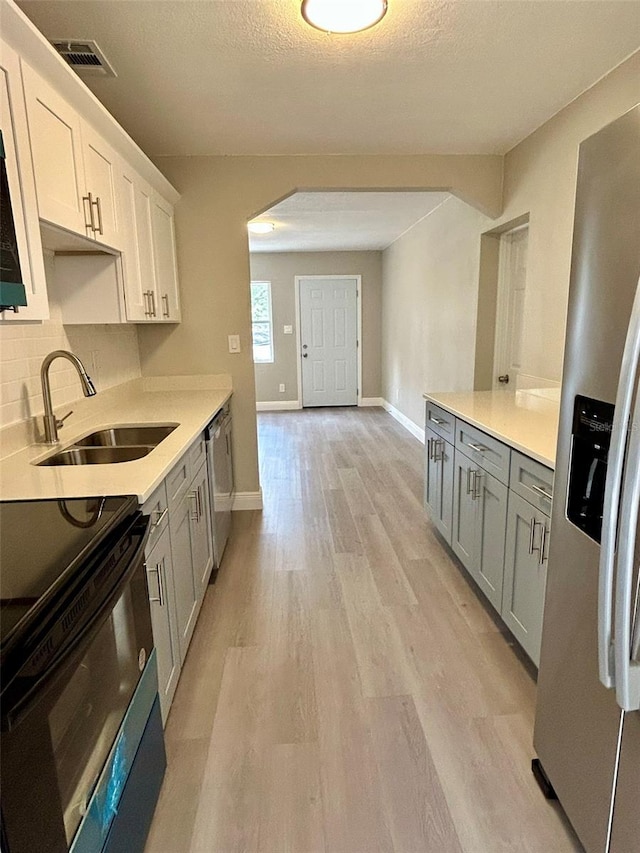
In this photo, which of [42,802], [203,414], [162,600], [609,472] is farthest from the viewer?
[203,414]

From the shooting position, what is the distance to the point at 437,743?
1.62 m

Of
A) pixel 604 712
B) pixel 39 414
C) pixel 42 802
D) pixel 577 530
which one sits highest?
pixel 39 414

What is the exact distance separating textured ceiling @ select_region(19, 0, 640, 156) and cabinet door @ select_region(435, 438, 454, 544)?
1803mm

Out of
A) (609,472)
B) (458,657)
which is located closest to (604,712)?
(609,472)

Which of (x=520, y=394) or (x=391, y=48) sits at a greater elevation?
(x=391, y=48)

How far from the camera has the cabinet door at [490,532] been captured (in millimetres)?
2084

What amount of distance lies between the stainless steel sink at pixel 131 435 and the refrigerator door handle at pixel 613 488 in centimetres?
185

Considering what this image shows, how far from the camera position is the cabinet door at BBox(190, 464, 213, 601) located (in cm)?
216

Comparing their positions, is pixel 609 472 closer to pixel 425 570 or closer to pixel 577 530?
pixel 577 530

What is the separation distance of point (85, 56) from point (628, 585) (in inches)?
104

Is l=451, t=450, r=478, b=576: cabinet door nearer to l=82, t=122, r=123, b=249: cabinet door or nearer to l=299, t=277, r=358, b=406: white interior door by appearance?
l=82, t=122, r=123, b=249: cabinet door

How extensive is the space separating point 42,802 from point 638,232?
1449 mm

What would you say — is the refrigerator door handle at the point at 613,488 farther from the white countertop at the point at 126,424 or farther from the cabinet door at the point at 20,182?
the cabinet door at the point at 20,182

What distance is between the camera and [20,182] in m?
1.38
